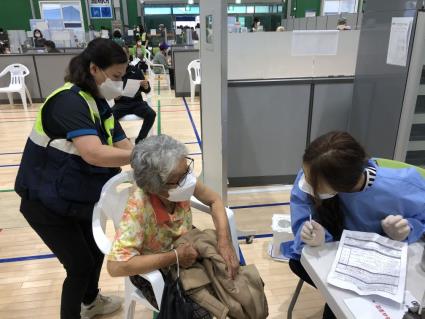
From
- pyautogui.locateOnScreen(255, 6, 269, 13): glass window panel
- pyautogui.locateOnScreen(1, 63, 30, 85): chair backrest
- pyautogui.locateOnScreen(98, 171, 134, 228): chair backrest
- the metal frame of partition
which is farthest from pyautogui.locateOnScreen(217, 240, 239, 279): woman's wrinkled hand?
pyautogui.locateOnScreen(255, 6, 269, 13): glass window panel

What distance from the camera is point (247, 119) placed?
315 cm

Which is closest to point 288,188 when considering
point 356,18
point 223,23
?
point 223,23

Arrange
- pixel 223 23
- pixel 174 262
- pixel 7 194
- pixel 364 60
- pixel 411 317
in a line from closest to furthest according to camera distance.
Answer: pixel 411 317, pixel 174 262, pixel 223 23, pixel 364 60, pixel 7 194

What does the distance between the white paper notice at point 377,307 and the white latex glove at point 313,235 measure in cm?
26

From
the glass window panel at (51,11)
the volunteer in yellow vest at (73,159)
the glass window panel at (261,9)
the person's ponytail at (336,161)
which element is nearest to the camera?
the person's ponytail at (336,161)

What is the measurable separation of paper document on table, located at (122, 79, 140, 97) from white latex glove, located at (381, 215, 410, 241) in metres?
2.84

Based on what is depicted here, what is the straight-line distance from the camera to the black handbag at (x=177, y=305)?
1.19 metres

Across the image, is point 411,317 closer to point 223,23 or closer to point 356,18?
point 223,23

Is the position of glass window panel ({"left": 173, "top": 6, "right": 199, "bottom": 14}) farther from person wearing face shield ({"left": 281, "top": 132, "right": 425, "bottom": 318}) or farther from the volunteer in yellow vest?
person wearing face shield ({"left": 281, "top": 132, "right": 425, "bottom": 318})

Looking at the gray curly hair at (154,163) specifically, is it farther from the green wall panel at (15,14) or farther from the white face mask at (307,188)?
the green wall panel at (15,14)

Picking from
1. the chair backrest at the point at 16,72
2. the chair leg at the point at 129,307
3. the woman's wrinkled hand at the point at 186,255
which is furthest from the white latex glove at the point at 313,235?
the chair backrest at the point at 16,72

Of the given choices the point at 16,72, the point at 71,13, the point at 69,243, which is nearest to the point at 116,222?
the point at 69,243

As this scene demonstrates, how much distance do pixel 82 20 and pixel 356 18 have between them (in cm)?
1061

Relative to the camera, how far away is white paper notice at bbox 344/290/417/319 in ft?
2.88
